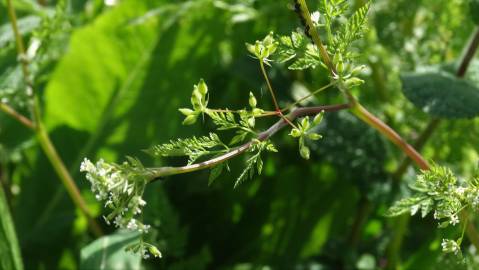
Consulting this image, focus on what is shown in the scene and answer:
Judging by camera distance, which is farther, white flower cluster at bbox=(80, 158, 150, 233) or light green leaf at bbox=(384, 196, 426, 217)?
light green leaf at bbox=(384, 196, 426, 217)

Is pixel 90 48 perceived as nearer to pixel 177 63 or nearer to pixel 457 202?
pixel 177 63

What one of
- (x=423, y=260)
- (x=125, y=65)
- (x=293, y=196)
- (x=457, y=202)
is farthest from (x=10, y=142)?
(x=457, y=202)

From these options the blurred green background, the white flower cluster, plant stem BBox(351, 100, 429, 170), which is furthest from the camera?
the blurred green background

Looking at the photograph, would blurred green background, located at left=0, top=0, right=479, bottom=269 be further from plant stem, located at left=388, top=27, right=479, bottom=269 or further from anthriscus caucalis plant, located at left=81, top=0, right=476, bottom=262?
anthriscus caucalis plant, located at left=81, top=0, right=476, bottom=262

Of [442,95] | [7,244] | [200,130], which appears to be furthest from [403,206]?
[200,130]

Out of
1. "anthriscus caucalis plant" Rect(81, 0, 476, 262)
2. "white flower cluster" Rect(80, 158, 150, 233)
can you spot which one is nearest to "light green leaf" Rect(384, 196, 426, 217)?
"anthriscus caucalis plant" Rect(81, 0, 476, 262)

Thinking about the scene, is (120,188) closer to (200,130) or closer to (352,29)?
(352,29)
